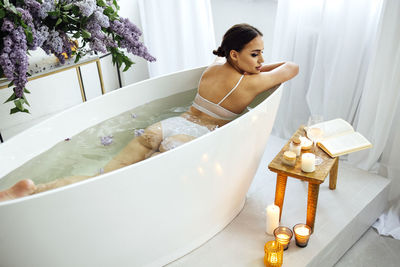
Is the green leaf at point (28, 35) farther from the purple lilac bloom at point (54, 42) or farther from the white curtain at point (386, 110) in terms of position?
the white curtain at point (386, 110)

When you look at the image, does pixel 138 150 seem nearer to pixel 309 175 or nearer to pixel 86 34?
pixel 86 34

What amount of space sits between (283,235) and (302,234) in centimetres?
8

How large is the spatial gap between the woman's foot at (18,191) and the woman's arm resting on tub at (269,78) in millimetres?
1120

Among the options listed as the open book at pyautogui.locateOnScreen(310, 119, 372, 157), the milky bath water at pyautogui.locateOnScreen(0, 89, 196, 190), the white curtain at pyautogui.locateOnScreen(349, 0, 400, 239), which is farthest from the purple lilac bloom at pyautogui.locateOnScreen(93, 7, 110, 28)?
the white curtain at pyautogui.locateOnScreen(349, 0, 400, 239)

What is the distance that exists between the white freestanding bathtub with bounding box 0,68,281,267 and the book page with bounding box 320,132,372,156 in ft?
1.03

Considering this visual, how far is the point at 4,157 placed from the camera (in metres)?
1.62

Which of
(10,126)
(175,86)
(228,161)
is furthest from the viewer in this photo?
(10,126)

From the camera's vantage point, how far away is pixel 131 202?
1406 millimetres

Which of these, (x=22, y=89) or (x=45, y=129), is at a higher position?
(x=22, y=89)

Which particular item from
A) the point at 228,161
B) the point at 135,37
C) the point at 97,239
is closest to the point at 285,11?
the point at 135,37

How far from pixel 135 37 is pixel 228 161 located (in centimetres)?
73

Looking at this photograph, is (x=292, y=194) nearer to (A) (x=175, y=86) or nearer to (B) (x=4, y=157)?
(A) (x=175, y=86)

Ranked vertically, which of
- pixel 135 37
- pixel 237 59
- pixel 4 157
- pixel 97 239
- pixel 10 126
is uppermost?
pixel 135 37

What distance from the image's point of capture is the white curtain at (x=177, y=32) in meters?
3.11
